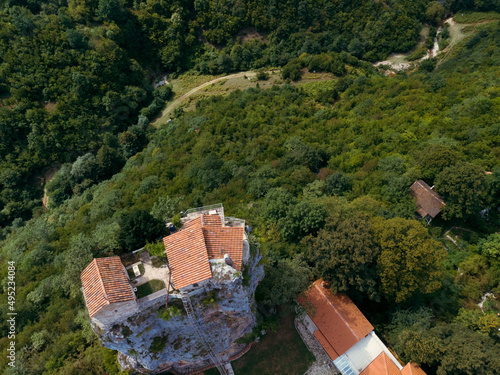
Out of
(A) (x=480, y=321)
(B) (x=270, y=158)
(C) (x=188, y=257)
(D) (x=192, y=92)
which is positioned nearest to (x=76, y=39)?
(D) (x=192, y=92)

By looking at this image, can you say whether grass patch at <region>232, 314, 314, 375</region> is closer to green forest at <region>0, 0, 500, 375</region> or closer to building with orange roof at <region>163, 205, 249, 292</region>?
green forest at <region>0, 0, 500, 375</region>

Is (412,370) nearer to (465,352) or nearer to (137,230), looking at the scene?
(465,352)

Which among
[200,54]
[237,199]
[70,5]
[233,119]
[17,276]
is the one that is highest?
[70,5]

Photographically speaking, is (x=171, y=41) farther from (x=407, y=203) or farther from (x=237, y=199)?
(x=407, y=203)

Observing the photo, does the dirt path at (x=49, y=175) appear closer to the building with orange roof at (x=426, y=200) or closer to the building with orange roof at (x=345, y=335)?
the building with orange roof at (x=345, y=335)

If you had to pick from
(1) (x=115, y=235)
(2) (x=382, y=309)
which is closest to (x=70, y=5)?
(1) (x=115, y=235)
